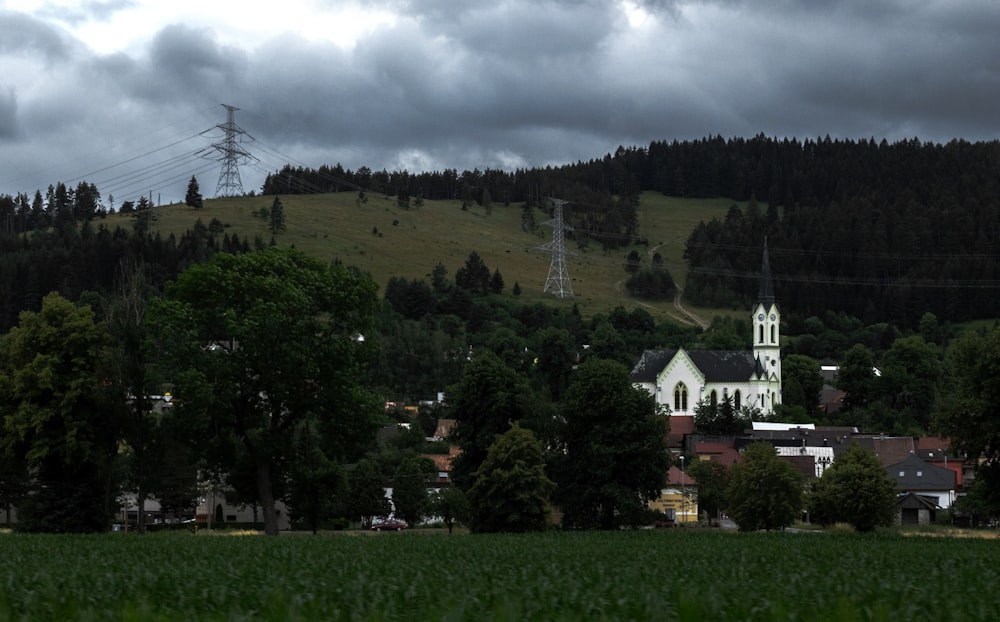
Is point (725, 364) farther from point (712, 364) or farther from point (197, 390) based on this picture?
point (197, 390)

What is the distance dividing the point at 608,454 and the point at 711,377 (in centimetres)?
11273

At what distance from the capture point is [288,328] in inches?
2343

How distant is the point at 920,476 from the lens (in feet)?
396

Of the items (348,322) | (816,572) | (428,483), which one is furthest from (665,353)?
(816,572)

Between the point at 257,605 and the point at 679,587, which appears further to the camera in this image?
the point at 679,587

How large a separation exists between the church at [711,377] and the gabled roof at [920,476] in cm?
5819

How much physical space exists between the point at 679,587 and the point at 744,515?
53.4 meters

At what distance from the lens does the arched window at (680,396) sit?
184m

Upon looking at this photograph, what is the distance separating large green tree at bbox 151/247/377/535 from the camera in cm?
5875

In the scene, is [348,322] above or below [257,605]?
above

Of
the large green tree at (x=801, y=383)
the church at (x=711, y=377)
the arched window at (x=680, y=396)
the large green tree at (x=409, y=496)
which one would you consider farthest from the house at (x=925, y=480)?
the large green tree at (x=801, y=383)

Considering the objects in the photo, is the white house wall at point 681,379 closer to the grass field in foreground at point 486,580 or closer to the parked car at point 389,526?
the parked car at point 389,526

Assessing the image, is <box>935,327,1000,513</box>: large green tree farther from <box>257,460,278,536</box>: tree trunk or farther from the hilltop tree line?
<box>257,460,278,536</box>: tree trunk

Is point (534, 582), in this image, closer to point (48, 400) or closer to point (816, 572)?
point (816, 572)
